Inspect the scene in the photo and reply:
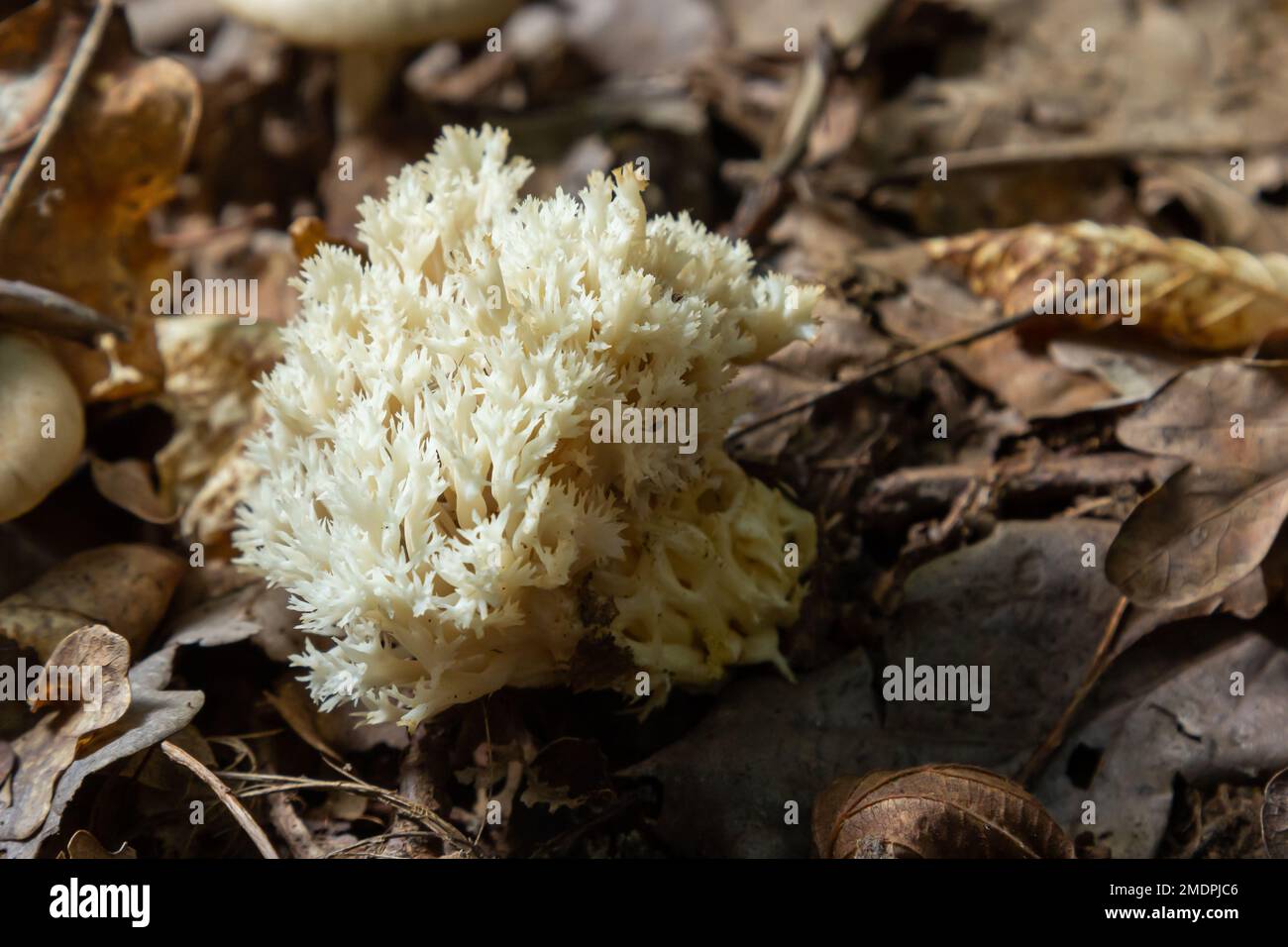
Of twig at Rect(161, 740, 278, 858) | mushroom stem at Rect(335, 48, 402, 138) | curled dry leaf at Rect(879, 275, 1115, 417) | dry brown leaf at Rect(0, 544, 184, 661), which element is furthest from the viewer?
mushroom stem at Rect(335, 48, 402, 138)

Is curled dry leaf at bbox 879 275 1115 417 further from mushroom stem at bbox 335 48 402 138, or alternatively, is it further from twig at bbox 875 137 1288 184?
mushroom stem at bbox 335 48 402 138

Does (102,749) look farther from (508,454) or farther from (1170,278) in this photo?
(1170,278)

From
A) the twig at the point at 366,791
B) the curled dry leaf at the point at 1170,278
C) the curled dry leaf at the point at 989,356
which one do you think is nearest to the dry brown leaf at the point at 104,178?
the twig at the point at 366,791

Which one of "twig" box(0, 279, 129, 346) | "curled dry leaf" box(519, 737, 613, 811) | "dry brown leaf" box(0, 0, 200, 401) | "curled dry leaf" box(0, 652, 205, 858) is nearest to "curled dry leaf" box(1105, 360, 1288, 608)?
"curled dry leaf" box(519, 737, 613, 811)

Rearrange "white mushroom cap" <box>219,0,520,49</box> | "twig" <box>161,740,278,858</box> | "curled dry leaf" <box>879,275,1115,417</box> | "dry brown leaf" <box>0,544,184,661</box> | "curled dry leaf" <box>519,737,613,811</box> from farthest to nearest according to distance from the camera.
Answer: "white mushroom cap" <box>219,0,520,49</box> < "curled dry leaf" <box>879,275,1115,417</box> < "dry brown leaf" <box>0,544,184,661</box> < "curled dry leaf" <box>519,737,613,811</box> < "twig" <box>161,740,278,858</box>

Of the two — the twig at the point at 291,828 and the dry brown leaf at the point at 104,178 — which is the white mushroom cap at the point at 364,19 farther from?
the twig at the point at 291,828

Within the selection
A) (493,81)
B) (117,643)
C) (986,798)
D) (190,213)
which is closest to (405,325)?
(117,643)
